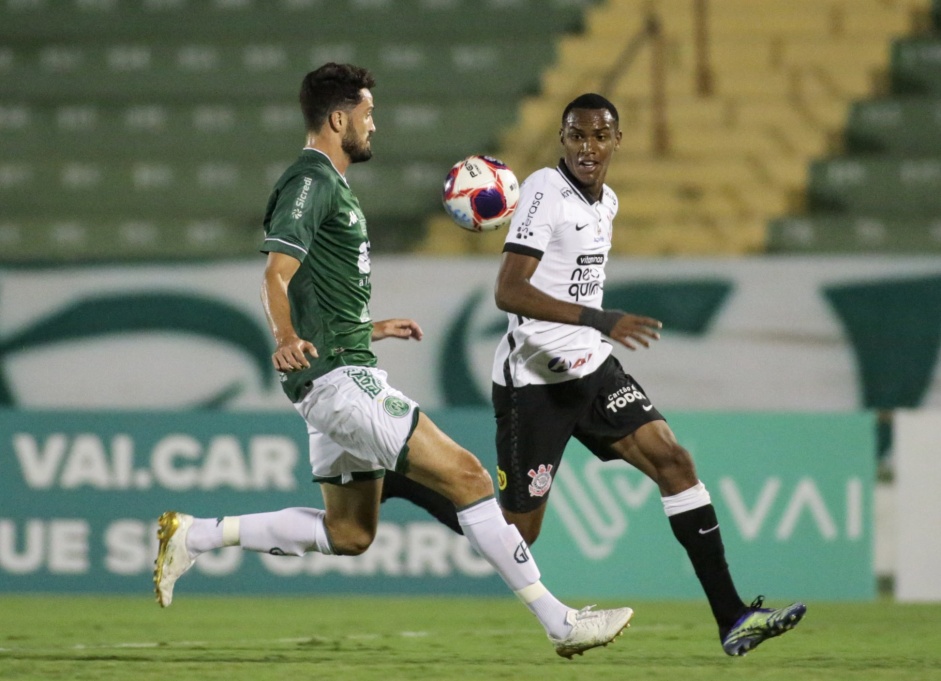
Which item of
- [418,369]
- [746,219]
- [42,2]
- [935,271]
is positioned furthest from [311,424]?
[42,2]

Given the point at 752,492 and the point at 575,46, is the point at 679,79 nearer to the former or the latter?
the point at 575,46

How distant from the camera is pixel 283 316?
497 centimetres

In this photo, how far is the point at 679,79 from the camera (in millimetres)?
13781

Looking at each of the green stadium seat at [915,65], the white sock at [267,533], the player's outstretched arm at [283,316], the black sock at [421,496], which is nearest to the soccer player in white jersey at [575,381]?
the black sock at [421,496]

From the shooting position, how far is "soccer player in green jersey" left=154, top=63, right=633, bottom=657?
5.20m

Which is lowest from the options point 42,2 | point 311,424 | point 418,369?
point 418,369

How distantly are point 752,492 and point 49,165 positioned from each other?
8145mm

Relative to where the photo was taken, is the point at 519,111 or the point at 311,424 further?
the point at 519,111

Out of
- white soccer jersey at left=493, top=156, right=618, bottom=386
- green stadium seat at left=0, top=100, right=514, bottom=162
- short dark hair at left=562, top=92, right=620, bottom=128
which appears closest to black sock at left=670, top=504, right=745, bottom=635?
white soccer jersey at left=493, top=156, right=618, bottom=386

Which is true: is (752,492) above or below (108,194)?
below

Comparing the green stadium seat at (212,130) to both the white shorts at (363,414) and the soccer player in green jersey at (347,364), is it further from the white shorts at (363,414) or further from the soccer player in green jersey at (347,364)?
the white shorts at (363,414)

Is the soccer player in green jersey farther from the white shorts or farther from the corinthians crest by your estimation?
the corinthians crest

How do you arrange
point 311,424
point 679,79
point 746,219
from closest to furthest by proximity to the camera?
point 311,424
point 746,219
point 679,79

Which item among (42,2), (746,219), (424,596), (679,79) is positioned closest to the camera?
(424,596)
